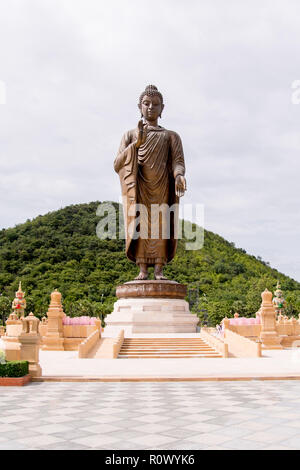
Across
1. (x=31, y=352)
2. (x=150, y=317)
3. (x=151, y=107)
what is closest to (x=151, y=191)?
(x=151, y=107)

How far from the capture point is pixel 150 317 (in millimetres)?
18219

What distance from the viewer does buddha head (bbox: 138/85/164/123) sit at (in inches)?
816

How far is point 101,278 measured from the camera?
5062 cm

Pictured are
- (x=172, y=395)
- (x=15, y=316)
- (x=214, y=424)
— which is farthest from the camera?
(x=15, y=316)

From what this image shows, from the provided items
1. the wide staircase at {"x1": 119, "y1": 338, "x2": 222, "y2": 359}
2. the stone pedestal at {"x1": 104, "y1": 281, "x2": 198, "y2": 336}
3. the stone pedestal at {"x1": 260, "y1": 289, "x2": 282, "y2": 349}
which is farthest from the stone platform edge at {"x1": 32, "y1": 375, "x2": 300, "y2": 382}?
the stone pedestal at {"x1": 260, "y1": 289, "x2": 282, "y2": 349}

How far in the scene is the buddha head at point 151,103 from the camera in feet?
68.0

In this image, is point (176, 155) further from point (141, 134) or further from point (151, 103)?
point (151, 103)

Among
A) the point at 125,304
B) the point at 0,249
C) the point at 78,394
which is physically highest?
the point at 0,249

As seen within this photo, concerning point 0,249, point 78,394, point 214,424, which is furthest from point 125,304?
point 0,249

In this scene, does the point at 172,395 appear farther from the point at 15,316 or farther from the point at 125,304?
the point at 15,316

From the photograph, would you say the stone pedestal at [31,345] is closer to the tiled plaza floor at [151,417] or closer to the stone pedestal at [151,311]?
the tiled plaza floor at [151,417]

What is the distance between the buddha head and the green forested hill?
25775mm

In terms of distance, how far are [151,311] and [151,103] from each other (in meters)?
8.89

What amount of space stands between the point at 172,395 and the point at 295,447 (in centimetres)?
349
